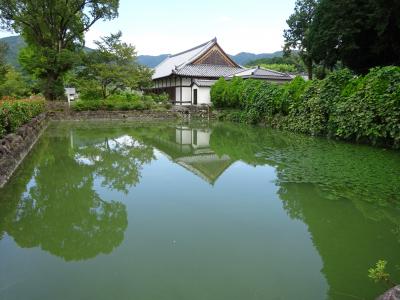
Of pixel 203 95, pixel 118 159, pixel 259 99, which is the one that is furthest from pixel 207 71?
pixel 118 159

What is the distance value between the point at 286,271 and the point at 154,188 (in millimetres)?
3827

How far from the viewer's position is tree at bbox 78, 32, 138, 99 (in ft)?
83.0

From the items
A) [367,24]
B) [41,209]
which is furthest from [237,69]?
[41,209]

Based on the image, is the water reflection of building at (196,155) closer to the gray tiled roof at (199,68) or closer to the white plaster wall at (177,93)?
the white plaster wall at (177,93)

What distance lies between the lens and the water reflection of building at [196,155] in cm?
842

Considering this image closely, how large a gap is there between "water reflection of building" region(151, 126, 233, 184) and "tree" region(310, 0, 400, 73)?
34.2 ft

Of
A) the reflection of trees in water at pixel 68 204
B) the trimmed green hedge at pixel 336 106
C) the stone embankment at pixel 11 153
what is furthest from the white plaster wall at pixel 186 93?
the stone embankment at pixel 11 153

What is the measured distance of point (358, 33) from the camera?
1945cm

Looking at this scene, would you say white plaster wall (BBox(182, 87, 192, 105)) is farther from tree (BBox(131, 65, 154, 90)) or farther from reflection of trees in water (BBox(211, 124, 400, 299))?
reflection of trees in water (BBox(211, 124, 400, 299))

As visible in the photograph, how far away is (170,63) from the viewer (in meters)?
38.4

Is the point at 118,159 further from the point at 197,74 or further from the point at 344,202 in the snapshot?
the point at 197,74

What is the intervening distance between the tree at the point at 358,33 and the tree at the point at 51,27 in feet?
50.1

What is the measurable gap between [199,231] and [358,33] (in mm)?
19161

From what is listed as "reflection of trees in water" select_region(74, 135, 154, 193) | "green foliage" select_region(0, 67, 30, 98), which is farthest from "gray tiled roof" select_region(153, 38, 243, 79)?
"reflection of trees in water" select_region(74, 135, 154, 193)
